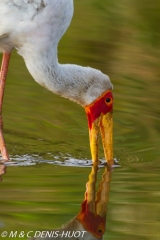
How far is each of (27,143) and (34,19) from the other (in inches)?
63.5

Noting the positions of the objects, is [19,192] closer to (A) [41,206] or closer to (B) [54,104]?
(A) [41,206]

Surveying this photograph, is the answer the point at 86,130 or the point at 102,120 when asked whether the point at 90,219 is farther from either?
the point at 86,130

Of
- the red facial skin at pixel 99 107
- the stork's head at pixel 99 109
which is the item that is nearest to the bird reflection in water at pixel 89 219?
the stork's head at pixel 99 109

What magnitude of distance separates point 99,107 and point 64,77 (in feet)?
1.97

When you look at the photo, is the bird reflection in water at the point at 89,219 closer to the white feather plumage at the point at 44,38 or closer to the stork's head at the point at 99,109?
the stork's head at the point at 99,109

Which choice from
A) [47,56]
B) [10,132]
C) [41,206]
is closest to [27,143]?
[10,132]

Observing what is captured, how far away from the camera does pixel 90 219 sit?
27.9 feet

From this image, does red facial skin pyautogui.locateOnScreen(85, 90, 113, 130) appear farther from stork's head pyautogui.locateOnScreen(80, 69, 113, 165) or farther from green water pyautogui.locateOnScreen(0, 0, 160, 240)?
green water pyautogui.locateOnScreen(0, 0, 160, 240)

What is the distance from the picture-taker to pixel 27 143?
10.5m

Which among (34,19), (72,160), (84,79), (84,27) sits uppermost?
(34,19)

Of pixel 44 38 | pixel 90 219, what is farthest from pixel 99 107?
pixel 90 219

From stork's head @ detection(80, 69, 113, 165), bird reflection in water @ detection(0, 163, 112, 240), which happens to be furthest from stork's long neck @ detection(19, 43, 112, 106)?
bird reflection in water @ detection(0, 163, 112, 240)

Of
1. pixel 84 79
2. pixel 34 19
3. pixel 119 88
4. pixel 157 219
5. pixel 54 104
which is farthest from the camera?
pixel 119 88

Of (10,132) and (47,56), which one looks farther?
(10,132)
